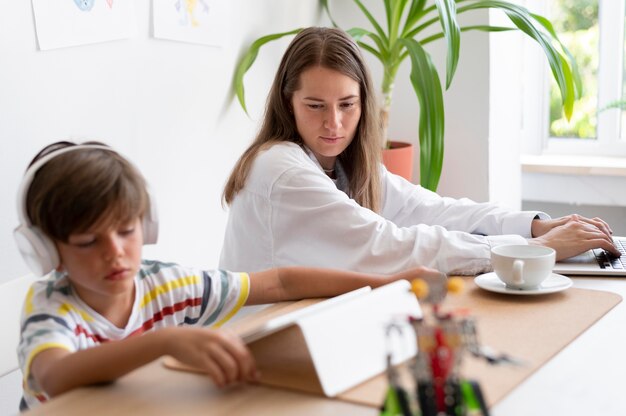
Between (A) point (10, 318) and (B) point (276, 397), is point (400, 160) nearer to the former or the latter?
(A) point (10, 318)

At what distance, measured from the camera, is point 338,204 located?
1.58 metres

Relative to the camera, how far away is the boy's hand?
3.15 feet

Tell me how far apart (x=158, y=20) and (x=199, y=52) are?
200 mm

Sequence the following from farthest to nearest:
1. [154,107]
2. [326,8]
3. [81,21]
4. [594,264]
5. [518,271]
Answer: [326,8] → [154,107] → [81,21] → [594,264] → [518,271]

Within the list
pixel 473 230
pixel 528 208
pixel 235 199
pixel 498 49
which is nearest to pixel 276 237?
pixel 235 199

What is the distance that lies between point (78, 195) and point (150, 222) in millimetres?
134

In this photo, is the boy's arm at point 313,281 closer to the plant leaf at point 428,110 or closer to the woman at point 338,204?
the woman at point 338,204

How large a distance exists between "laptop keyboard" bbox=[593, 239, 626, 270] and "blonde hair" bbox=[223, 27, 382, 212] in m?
0.49

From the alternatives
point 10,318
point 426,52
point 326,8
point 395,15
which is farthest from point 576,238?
point 326,8

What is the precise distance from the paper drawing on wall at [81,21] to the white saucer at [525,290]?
102 cm

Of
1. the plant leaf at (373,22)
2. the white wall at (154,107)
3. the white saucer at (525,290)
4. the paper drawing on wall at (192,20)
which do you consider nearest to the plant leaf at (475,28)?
the plant leaf at (373,22)

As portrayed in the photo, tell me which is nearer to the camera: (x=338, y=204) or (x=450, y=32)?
(x=338, y=204)

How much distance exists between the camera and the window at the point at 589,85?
10.4ft

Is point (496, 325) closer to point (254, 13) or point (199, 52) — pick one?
point (199, 52)
